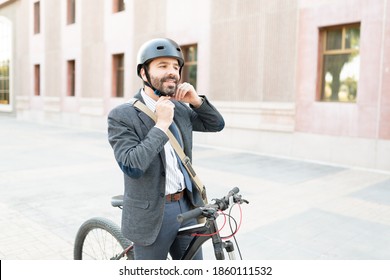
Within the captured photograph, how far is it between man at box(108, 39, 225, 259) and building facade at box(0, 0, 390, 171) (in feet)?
27.5

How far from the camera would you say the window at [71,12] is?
21.7 meters

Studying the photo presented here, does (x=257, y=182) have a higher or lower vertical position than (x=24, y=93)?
lower

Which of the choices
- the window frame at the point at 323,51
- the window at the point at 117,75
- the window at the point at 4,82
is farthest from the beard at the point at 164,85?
the window at the point at 4,82

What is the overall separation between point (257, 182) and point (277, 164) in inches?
93.5

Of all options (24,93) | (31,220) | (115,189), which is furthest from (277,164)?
(24,93)

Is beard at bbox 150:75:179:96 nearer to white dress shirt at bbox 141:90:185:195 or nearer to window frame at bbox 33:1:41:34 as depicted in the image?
white dress shirt at bbox 141:90:185:195

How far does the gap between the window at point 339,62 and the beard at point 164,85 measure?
8997 mm

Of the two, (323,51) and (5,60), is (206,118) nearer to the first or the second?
(323,51)

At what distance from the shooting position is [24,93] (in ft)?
86.5

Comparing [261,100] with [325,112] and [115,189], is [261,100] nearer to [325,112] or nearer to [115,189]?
[325,112]

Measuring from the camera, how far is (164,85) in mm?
2338

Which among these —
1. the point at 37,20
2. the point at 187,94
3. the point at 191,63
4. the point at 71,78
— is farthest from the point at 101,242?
the point at 37,20

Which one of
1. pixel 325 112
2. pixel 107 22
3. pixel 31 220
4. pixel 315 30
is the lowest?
pixel 31 220

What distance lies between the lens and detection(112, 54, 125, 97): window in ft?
60.4
